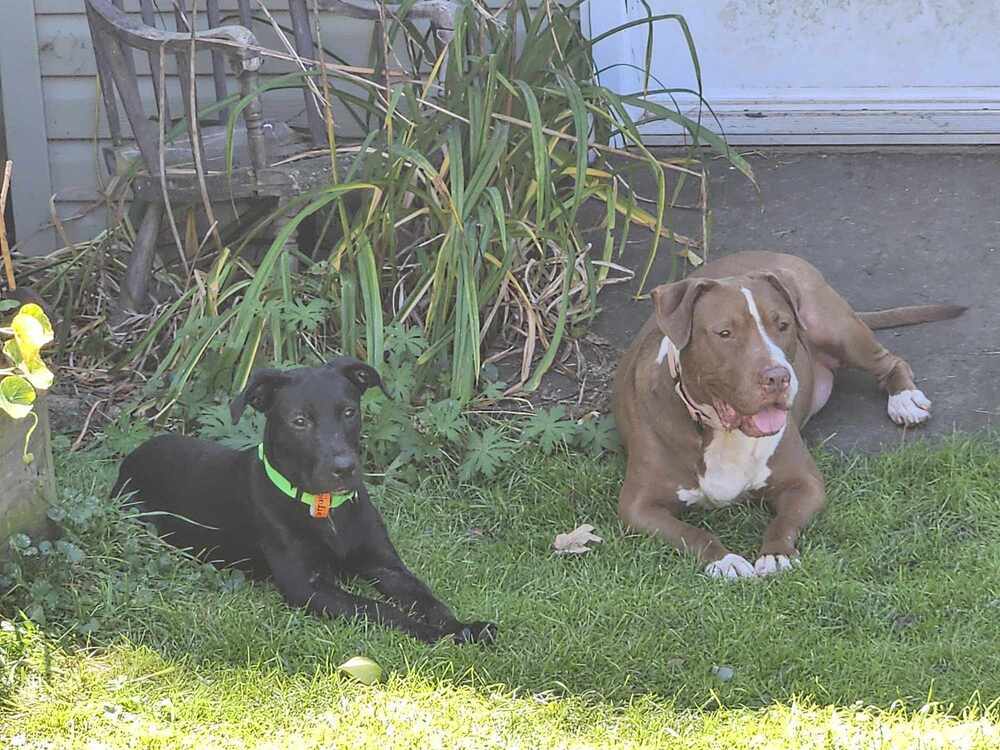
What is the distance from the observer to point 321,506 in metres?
3.99

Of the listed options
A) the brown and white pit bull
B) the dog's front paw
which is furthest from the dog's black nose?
the brown and white pit bull

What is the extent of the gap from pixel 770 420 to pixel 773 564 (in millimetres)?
428

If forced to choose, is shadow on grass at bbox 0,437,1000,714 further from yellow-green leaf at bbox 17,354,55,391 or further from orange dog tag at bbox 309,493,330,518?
yellow-green leaf at bbox 17,354,55,391

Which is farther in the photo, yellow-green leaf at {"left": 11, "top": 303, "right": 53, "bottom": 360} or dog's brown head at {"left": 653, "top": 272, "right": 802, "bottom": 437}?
dog's brown head at {"left": 653, "top": 272, "right": 802, "bottom": 437}

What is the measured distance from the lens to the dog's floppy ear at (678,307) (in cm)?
438

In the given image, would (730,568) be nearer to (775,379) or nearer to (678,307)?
(775,379)

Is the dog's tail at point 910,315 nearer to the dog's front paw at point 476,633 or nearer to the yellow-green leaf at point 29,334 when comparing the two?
the dog's front paw at point 476,633

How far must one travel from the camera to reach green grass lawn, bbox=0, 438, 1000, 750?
10.9 feet

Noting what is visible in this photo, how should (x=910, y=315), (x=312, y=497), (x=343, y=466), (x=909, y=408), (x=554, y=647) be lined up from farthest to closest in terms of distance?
(x=910, y=315)
(x=909, y=408)
(x=312, y=497)
(x=343, y=466)
(x=554, y=647)

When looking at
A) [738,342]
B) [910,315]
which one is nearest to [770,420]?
[738,342]

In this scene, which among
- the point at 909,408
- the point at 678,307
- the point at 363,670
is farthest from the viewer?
the point at 909,408

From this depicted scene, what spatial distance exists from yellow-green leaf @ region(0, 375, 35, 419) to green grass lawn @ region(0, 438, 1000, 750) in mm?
712

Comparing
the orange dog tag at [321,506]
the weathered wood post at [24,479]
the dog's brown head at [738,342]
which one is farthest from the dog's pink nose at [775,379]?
the weathered wood post at [24,479]

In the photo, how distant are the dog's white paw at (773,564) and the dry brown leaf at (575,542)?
524 millimetres
